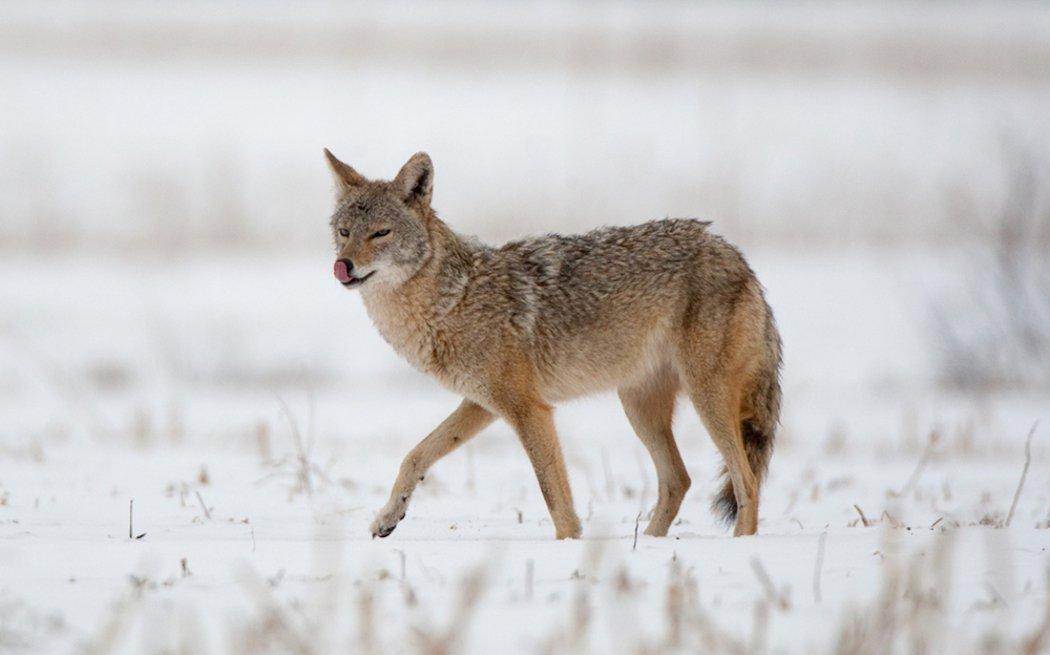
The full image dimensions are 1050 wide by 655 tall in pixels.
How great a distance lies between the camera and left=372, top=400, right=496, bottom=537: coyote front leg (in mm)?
5961

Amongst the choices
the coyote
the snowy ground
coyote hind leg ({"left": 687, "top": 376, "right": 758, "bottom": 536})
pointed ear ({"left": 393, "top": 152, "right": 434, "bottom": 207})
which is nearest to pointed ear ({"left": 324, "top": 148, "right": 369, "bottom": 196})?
the coyote

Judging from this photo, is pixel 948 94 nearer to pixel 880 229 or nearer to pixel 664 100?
pixel 664 100

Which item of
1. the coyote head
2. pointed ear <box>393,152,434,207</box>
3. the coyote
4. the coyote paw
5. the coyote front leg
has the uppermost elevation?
pointed ear <box>393,152,434,207</box>

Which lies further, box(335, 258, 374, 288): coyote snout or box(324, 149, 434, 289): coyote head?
box(324, 149, 434, 289): coyote head

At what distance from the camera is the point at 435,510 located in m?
6.83

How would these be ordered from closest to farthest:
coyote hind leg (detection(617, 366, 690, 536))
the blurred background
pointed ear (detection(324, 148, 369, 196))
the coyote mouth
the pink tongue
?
the pink tongue → the coyote mouth → coyote hind leg (detection(617, 366, 690, 536)) → pointed ear (detection(324, 148, 369, 196)) → the blurred background

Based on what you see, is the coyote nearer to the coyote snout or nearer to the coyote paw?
the coyote snout

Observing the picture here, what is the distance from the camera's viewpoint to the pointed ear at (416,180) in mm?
6613

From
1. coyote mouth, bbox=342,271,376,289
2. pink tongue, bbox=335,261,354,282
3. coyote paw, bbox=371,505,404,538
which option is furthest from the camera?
coyote mouth, bbox=342,271,376,289

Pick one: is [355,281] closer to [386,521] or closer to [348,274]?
[348,274]

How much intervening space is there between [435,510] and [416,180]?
1.66 m

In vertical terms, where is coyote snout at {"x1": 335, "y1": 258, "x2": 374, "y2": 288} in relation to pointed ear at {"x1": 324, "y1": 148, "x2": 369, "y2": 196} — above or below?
below

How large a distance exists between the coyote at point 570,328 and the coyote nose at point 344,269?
1cm

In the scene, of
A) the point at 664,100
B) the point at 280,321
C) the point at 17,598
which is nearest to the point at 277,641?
the point at 17,598
